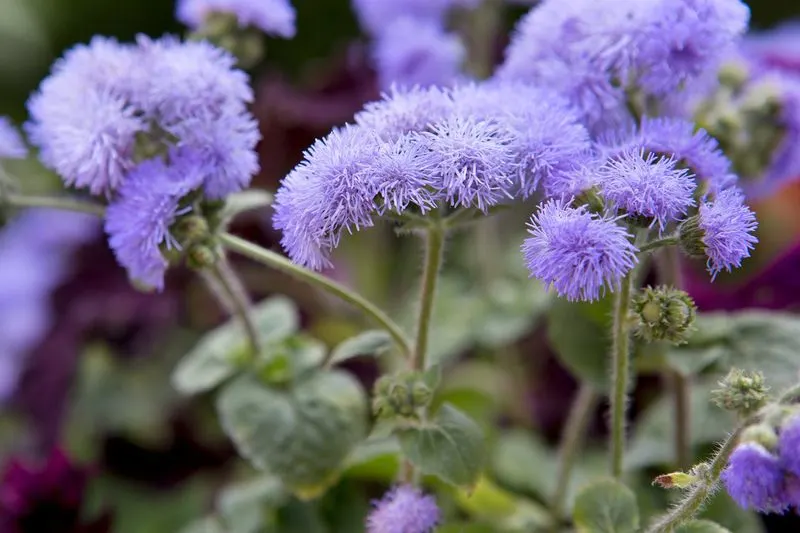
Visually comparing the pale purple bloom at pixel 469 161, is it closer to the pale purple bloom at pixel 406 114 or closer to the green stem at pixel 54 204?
the pale purple bloom at pixel 406 114

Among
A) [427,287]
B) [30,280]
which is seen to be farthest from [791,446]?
[30,280]

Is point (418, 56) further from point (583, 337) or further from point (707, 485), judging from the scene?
point (707, 485)

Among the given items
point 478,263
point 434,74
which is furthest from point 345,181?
point 478,263

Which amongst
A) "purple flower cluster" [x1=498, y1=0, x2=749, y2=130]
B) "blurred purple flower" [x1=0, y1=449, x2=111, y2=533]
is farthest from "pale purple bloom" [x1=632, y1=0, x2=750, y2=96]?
"blurred purple flower" [x1=0, y1=449, x2=111, y2=533]

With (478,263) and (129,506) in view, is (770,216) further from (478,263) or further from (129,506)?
(129,506)

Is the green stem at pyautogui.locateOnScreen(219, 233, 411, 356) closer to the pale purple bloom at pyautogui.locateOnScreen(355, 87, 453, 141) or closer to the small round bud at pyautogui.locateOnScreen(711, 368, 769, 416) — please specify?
the pale purple bloom at pyautogui.locateOnScreen(355, 87, 453, 141)
